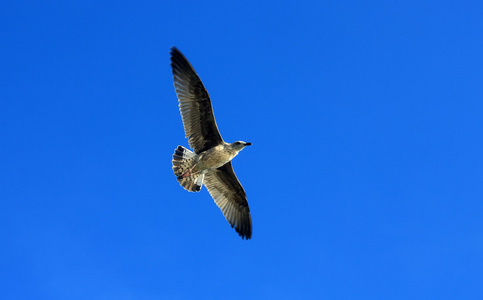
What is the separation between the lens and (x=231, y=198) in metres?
16.6

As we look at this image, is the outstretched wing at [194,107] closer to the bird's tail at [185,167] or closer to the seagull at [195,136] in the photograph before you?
the seagull at [195,136]

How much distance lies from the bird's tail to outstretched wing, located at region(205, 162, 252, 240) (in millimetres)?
996

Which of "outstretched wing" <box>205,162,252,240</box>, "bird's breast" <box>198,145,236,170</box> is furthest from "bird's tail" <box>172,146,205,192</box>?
"outstretched wing" <box>205,162,252,240</box>

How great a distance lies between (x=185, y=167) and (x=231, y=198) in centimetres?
224

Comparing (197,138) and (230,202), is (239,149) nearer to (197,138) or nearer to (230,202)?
(197,138)

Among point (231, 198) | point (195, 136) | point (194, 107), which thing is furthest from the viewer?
point (231, 198)

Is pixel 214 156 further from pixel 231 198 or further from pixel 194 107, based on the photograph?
pixel 231 198

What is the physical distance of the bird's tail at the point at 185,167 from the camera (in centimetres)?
1502

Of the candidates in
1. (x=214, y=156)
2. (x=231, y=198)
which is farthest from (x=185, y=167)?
(x=231, y=198)

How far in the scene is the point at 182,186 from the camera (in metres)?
15.1

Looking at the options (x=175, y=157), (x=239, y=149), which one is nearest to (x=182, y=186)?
(x=175, y=157)

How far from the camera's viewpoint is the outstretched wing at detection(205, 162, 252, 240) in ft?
53.1

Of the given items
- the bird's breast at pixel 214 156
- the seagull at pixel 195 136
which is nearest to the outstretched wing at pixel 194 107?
the seagull at pixel 195 136

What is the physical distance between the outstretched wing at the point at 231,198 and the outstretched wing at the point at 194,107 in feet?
4.47
